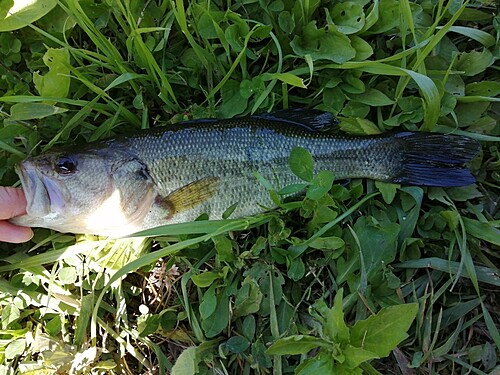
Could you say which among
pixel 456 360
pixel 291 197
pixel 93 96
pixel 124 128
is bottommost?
pixel 456 360

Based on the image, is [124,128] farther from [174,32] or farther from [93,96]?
[174,32]

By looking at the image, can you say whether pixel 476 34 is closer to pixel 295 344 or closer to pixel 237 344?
pixel 295 344

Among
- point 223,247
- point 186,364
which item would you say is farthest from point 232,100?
point 186,364

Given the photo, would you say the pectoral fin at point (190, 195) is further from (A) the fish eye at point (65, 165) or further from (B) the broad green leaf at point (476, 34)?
(B) the broad green leaf at point (476, 34)

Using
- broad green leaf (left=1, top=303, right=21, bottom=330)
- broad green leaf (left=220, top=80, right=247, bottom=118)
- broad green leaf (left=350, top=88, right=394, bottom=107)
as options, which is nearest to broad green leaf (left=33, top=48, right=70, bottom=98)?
broad green leaf (left=220, top=80, right=247, bottom=118)

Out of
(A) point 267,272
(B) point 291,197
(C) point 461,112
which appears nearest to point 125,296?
(A) point 267,272
